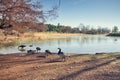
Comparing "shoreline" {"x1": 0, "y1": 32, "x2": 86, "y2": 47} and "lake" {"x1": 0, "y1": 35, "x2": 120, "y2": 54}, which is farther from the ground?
"shoreline" {"x1": 0, "y1": 32, "x2": 86, "y2": 47}

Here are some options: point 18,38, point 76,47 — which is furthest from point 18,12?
point 76,47

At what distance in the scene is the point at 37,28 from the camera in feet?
46.0

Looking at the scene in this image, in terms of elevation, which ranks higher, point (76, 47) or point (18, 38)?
point (18, 38)

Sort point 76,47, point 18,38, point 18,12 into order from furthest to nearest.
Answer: point 76,47 < point 18,38 < point 18,12

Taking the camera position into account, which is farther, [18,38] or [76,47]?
[76,47]

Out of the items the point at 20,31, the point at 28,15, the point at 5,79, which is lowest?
the point at 5,79

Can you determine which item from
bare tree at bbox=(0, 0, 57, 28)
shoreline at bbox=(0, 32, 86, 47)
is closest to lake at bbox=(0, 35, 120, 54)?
shoreline at bbox=(0, 32, 86, 47)

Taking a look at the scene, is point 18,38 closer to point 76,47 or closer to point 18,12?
point 18,12

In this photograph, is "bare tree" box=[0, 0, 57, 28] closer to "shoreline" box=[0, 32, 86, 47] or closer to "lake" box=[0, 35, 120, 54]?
"shoreline" box=[0, 32, 86, 47]

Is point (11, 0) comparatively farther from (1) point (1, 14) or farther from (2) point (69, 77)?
(2) point (69, 77)

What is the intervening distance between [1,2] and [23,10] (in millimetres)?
1263

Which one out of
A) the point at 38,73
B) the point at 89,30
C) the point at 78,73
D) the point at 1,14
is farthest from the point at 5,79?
the point at 89,30

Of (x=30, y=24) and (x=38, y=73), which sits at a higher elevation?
(x=30, y=24)

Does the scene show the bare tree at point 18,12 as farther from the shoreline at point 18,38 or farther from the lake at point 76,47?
the lake at point 76,47
